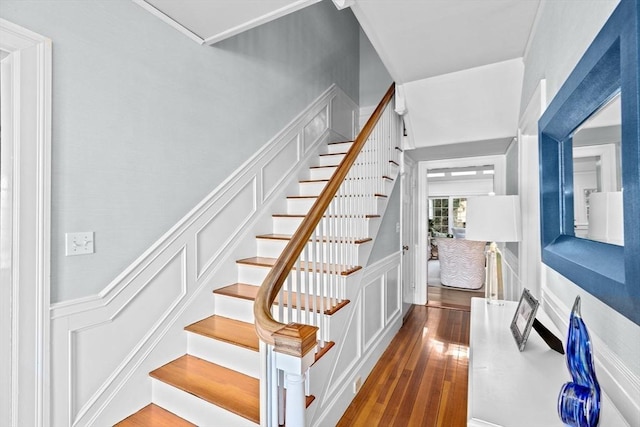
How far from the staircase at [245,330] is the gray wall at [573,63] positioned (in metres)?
1.13

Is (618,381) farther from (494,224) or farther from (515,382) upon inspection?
(494,224)

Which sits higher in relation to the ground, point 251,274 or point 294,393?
point 251,274

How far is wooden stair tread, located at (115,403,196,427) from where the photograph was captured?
1.68m

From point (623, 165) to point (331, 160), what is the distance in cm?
294

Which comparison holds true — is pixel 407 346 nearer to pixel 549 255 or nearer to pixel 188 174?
pixel 549 255

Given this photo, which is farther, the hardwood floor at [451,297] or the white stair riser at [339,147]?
the hardwood floor at [451,297]

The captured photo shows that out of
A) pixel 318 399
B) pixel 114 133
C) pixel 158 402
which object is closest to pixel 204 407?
pixel 158 402

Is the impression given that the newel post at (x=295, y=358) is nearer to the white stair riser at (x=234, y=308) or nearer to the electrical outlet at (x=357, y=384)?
the white stair riser at (x=234, y=308)

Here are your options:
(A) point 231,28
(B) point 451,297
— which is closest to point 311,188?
(A) point 231,28

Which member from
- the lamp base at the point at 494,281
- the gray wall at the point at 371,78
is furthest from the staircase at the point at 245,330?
the gray wall at the point at 371,78

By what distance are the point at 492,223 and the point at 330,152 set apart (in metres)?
2.13

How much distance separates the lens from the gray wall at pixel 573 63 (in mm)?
824

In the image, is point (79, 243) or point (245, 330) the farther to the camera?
point (245, 330)

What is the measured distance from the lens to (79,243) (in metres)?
1.53
